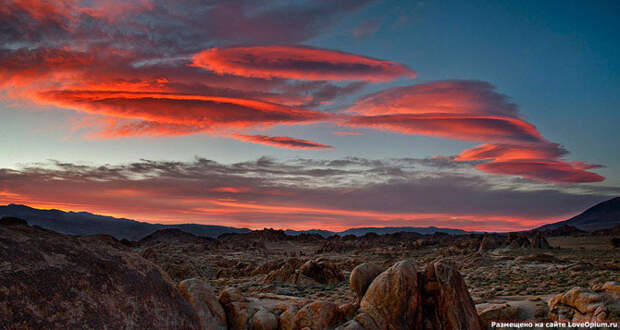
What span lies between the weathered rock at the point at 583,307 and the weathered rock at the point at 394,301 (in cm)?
532

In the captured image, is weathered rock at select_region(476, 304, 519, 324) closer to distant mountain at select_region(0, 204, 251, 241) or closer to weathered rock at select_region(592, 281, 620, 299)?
weathered rock at select_region(592, 281, 620, 299)

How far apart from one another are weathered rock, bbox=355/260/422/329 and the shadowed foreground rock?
25.4ft

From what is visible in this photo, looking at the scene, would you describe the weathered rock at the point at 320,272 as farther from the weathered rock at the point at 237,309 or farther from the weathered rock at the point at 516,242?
the weathered rock at the point at 516,242

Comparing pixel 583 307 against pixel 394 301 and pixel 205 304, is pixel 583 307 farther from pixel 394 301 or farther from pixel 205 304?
pixel 205 304

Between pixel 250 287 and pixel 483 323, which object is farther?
pixel 250 287

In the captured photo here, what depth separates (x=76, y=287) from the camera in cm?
471

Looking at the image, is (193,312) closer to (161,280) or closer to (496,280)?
(161,280)

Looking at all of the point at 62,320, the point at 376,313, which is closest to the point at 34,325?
the point at 62,320

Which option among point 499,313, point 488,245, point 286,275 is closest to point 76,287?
point 499,313

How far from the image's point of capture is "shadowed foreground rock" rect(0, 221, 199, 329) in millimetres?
4172

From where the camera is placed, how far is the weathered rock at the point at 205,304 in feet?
36.9

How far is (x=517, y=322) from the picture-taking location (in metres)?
13.3

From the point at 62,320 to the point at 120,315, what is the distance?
730 mm

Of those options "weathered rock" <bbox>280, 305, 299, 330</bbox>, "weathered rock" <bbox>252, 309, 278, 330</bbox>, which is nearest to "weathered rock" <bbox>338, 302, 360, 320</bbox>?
"weathered rock" <bbox>280, 305, 299, 330</bbox>
